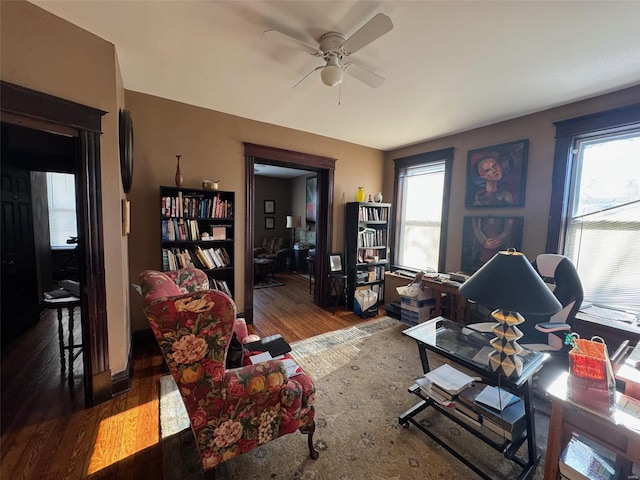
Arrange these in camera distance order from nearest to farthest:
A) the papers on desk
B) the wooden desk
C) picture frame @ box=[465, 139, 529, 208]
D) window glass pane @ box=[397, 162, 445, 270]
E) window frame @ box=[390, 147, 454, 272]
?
the papers on desk, picture frame @ box=[465, 139, 529, 208], the wooden desk, window frame @ box=[390, 147, 454, 272], window glass pane @ box=[397, 162, 445, 270]

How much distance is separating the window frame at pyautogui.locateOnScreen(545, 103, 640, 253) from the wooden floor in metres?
3.88

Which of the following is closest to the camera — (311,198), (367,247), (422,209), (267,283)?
(367,247)

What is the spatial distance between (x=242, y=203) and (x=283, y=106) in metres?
1.23

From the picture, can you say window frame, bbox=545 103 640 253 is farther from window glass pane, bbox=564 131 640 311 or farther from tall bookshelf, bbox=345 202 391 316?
tall bookshelf, bbox=345 202 391 316

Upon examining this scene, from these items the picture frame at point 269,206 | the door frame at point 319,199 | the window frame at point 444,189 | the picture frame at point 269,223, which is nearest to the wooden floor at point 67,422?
the door frame at point 319,199

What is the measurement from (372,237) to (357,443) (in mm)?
2913

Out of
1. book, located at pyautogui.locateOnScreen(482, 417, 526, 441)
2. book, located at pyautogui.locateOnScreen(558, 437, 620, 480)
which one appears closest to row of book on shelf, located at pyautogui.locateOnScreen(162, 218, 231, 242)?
book, located at pyautogui.locateOnScreen(482, 417, 526, 441)

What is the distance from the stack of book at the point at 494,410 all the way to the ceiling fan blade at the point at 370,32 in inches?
86.4

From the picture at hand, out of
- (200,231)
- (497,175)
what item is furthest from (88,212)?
(497,175)

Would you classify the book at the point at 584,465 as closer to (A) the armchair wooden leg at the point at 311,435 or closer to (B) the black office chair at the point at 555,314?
(B) the black office chair at the point at 555,314

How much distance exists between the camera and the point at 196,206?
2895 millimetres

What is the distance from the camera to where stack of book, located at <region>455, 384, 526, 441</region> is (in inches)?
59.1

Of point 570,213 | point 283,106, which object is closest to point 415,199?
point 570,213

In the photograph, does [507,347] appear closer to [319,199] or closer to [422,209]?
[422,209]
